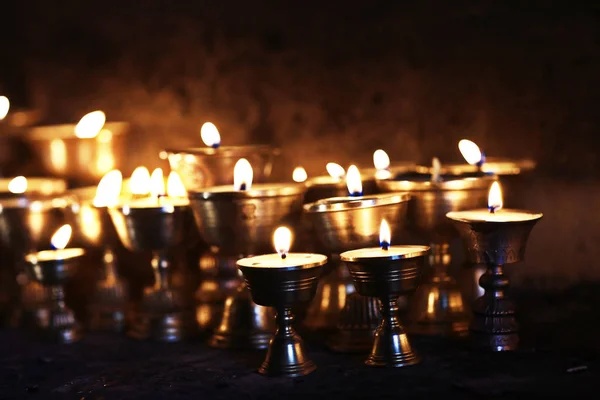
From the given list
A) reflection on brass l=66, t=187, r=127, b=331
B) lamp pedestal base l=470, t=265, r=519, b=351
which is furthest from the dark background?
lamp pedestal base l=470, t=265, r=519, b=351

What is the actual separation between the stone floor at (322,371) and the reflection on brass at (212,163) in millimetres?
622

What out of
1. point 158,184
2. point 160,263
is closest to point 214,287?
point 160,263

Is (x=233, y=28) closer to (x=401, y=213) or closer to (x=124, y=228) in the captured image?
(x=124, y=228)

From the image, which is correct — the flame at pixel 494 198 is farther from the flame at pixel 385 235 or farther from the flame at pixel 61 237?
the flame at pixel 61 237

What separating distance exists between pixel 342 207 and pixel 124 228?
930 mm

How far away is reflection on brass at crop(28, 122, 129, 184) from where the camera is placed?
422 centimetres

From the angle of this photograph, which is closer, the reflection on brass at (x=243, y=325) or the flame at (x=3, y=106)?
the reflection on brass at (x=243, y=325)

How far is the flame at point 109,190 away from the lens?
3.90 m

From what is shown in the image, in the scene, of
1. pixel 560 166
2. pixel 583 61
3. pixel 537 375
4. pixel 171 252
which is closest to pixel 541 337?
pixel 537 375

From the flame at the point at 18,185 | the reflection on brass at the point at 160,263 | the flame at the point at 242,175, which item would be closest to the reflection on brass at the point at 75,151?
the flame at the point at 18,185

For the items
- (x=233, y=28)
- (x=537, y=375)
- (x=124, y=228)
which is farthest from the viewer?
(x=233, y=28)

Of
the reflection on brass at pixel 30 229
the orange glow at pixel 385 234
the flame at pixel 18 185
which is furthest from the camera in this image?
the flame at pixel 18 185

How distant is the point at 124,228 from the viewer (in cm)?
375

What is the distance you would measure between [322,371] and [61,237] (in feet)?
4.26
